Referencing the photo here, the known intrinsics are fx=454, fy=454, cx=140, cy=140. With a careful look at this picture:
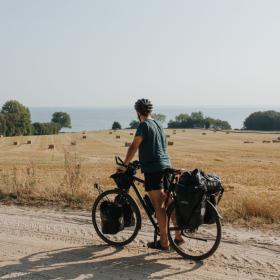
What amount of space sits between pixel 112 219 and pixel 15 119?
110504mm

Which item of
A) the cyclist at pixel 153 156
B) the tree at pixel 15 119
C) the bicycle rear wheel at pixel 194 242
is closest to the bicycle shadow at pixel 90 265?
the bicycle rear wheel at pixel 194 242

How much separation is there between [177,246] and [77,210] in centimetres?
329

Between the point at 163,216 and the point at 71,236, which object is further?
the point at 71,236

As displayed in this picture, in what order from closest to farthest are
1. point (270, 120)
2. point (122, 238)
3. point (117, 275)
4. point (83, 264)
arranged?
point (117, 275), point (83, 264), point (122, 238), point (270, 120)

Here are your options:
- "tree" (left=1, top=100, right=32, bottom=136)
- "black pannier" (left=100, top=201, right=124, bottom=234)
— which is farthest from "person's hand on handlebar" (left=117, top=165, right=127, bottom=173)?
"tree" (left=1, top=100, right=32, bottom=136)

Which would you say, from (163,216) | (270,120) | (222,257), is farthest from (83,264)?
(270,120)

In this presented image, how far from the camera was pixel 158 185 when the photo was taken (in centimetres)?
595

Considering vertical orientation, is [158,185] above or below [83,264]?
above

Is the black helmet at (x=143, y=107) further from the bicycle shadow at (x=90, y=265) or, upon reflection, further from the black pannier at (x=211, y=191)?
the bicycle shadow at (x=90, y=265)

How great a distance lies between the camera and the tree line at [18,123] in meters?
108

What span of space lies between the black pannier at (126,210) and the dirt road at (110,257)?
34cm

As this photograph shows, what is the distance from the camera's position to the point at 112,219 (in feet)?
21.2

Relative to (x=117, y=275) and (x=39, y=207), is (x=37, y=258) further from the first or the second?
(x=39, y=207)

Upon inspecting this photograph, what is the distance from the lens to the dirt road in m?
5.34
